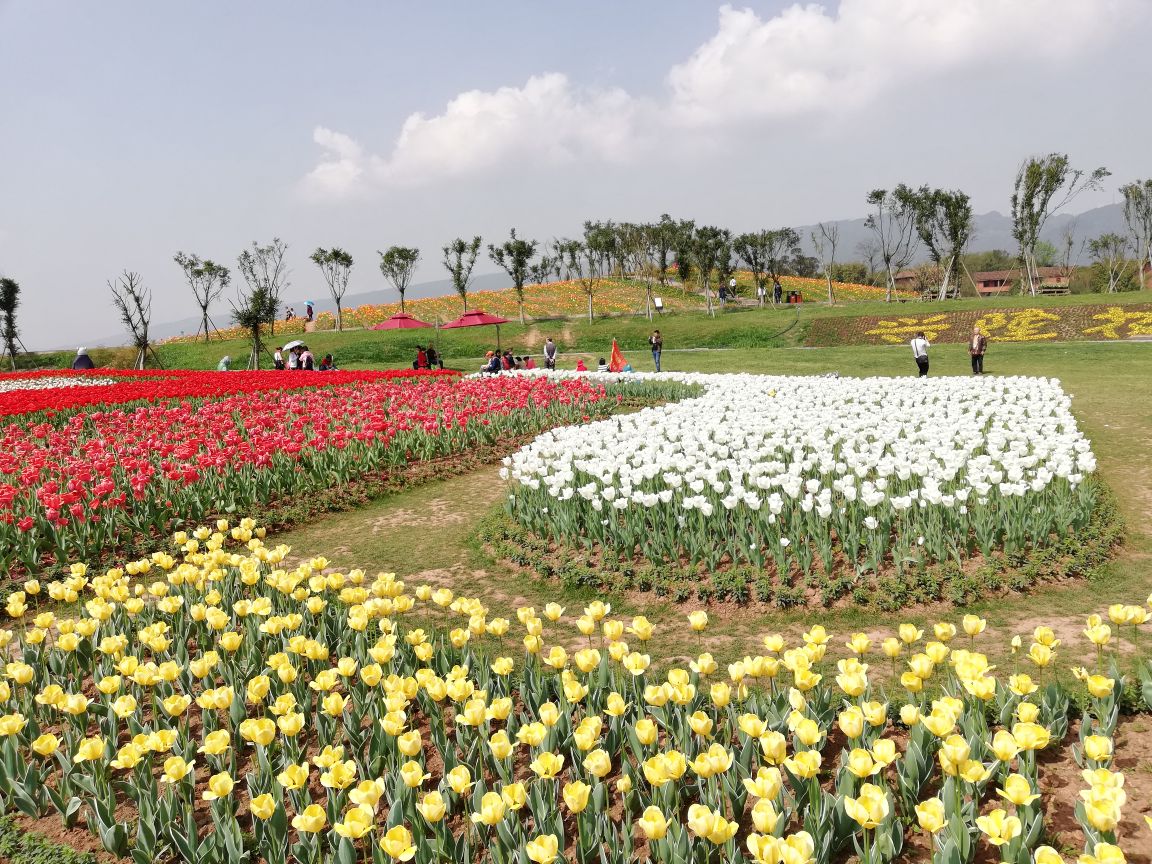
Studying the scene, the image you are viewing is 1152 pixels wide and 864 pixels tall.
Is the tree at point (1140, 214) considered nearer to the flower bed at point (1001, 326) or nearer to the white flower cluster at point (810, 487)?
the flower bed at point (1001, 326)

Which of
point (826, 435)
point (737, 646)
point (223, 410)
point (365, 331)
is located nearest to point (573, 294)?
point (365, 331)

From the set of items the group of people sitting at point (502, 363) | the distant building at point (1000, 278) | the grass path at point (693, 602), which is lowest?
the grass path at point (693, 602)

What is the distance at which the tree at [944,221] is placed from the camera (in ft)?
166

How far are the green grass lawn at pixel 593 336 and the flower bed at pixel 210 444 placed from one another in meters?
18.9

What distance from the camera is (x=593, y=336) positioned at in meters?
45.2

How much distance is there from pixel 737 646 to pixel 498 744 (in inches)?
121

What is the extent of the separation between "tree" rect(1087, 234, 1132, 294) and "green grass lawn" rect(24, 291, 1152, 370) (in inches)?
1888

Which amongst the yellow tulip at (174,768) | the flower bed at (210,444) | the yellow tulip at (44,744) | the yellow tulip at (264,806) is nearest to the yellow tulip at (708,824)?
the yellow tulip at (264,806)

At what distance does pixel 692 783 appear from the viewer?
3.59m

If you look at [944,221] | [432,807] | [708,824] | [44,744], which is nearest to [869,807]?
[708,824]

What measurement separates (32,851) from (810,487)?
676 cm

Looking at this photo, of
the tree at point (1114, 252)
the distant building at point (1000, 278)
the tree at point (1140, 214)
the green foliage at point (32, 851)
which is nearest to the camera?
the green foliage at point (32, 851)

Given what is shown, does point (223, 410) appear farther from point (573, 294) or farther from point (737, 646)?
point (573, 294)

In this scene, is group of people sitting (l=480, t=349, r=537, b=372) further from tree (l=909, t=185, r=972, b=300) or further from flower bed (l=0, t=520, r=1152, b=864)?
tree (l=909, t=185, r=972, b=300)
